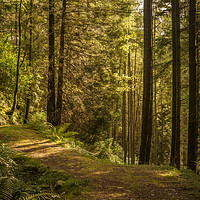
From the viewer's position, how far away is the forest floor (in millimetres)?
4238

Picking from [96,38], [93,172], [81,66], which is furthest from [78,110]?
[93,172]

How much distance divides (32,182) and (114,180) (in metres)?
1.94

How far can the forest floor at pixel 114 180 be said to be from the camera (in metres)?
4.24

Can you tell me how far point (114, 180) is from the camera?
17.0ft

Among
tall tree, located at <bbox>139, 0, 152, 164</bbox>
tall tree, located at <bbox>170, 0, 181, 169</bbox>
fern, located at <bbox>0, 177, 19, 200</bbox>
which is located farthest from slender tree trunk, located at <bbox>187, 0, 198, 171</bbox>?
fern, located at <bbox>0, 177, 19, 200</bbox>

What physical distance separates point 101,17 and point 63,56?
3498mm

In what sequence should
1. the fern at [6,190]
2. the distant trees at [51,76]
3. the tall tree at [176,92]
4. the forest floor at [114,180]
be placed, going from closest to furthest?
the fern at [6,190]
the forest floor at [114,180]
the tall tree at [176,92]
the distant trees at [51,76]

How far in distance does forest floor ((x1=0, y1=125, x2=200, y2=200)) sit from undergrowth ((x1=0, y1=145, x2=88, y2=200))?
12.7 inches

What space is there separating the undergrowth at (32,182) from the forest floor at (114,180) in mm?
323

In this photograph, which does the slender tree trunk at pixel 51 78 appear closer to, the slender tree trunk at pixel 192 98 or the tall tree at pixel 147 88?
the tall tree at pixel 147 88

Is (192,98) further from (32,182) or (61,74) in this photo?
(32,182)

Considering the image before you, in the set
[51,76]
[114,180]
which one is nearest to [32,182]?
[114,180]

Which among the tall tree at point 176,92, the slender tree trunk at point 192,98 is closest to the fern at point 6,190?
the tall tree at point 176,92

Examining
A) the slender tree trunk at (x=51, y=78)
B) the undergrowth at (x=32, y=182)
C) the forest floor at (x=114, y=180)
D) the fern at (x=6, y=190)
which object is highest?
the slender tree trunk at (x=51, y=78)
